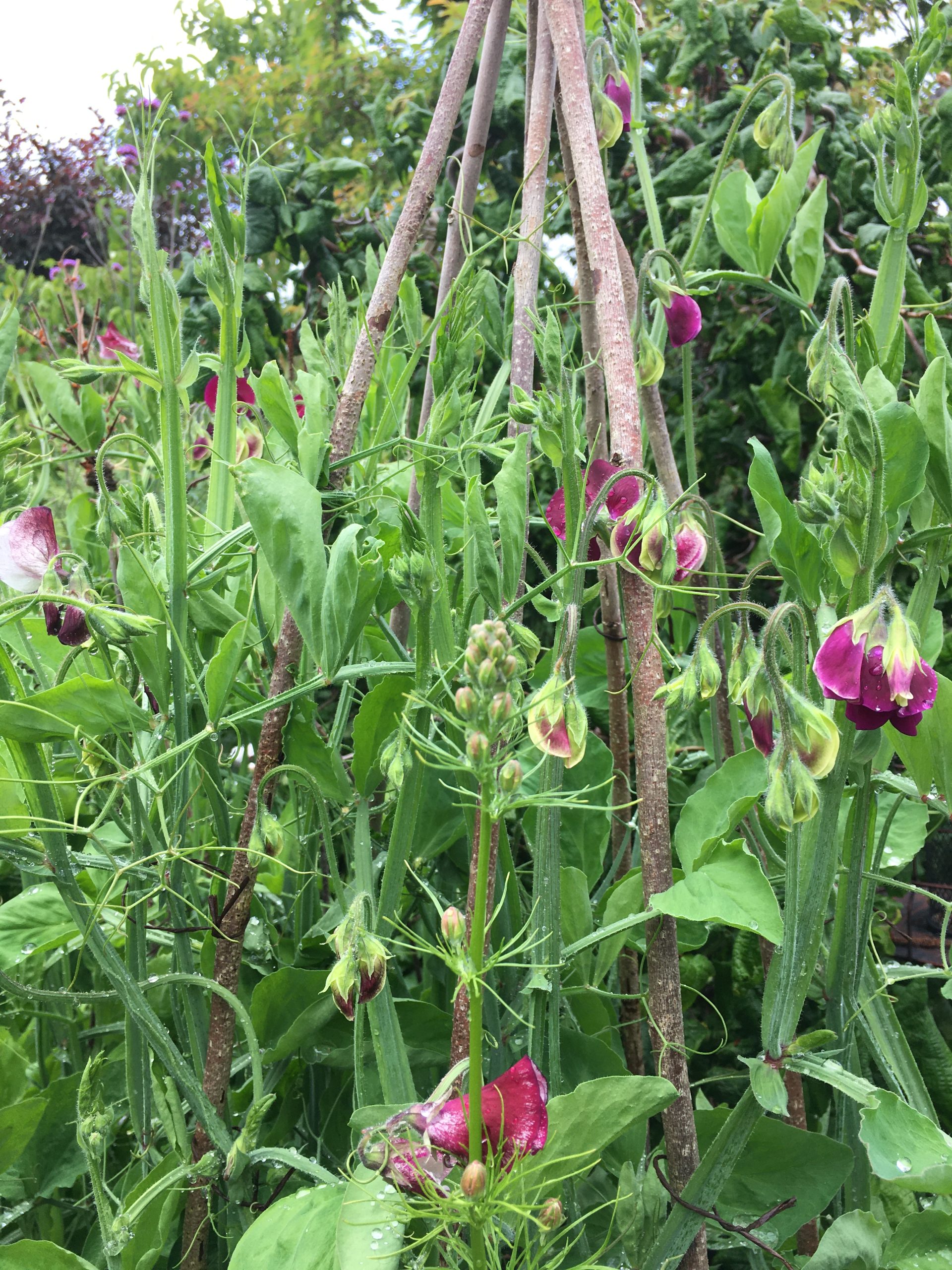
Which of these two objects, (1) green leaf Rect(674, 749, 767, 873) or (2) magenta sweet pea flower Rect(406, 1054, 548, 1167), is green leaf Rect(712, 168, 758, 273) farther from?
(2) magenta sweet pea flower Rect(406, 1054, 548, 1167)

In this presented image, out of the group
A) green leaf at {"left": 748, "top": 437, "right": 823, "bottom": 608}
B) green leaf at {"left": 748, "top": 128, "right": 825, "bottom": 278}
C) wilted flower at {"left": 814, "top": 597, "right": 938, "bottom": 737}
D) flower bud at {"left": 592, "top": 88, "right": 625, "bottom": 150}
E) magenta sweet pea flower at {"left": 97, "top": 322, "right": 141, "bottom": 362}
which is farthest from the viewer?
magenta sweet pea flower at {"left": 97, "top": 322, "right": 141, "bottom": 362}

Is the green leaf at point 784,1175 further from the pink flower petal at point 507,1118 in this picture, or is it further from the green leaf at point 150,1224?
the green leaf at point 150,1224

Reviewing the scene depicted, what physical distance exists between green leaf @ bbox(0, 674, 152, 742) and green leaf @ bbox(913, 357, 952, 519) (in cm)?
44

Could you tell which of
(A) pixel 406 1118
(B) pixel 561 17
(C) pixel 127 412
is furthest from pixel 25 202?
(A) pixel 406 1118

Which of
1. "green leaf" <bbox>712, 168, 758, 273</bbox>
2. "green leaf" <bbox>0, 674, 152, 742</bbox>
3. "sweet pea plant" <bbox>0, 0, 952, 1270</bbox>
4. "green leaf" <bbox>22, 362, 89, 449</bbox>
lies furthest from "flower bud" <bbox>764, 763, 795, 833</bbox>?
"green leaf" <bbox>22, 362, 89, 449</bbox>

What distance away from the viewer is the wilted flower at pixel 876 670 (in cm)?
42

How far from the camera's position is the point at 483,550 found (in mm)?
506

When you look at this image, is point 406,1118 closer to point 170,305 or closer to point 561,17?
point 170,305

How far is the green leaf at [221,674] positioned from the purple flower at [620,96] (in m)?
0.57

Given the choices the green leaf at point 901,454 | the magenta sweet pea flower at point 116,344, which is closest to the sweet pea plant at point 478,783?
the green leaf at point 901,454

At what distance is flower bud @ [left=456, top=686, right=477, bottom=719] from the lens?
32 centimetres

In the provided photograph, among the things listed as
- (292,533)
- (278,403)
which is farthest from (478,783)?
(278,403)

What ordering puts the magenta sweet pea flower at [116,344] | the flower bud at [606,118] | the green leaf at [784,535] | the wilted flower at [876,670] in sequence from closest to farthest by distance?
the wilted flower at [876,670] < the green leaf at [784,535] < the flower bud at [606,118] < the magenta sweet pea flower at [116,344]

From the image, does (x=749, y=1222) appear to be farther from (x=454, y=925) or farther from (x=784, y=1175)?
(x=454, y=925)
